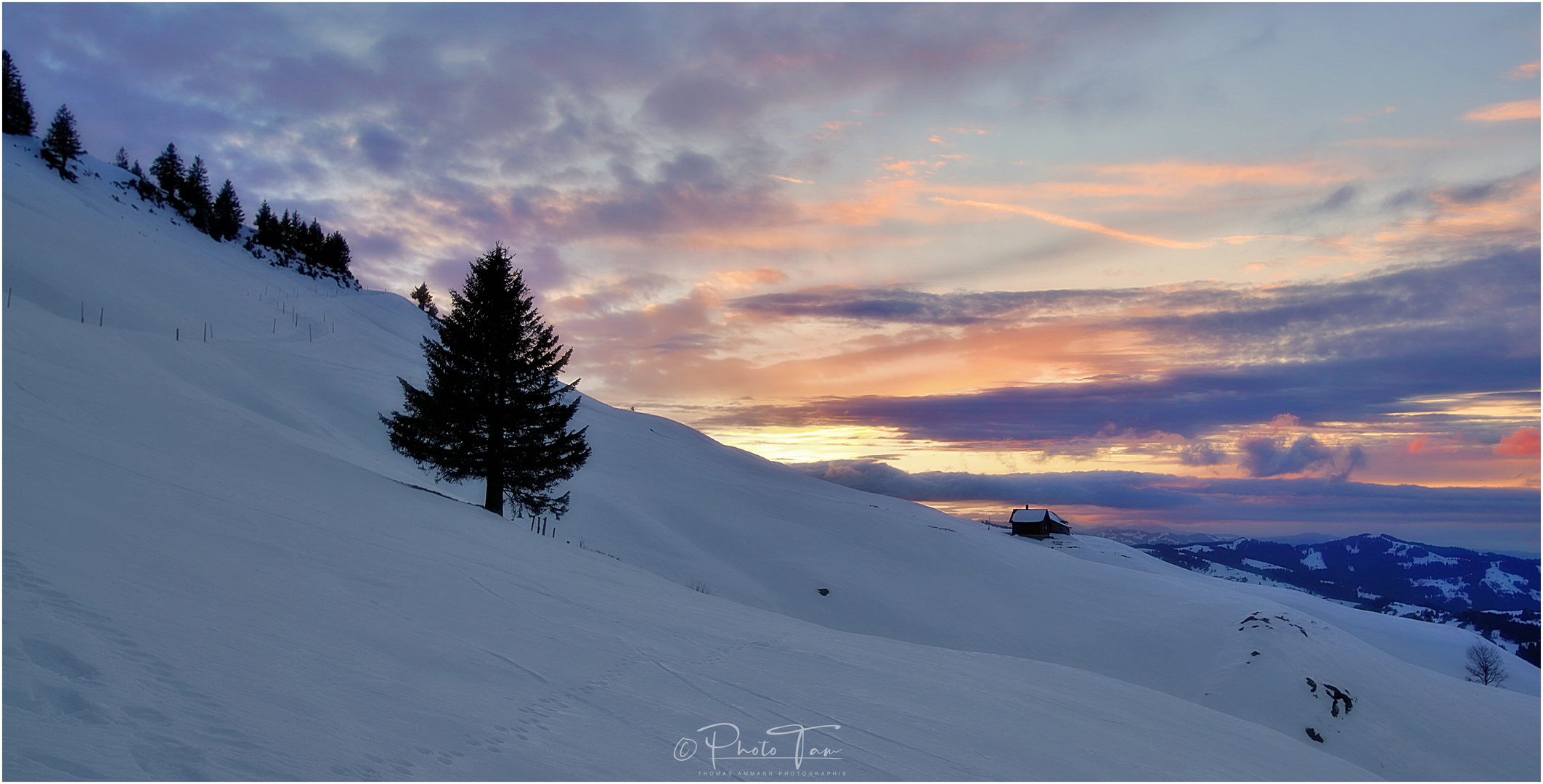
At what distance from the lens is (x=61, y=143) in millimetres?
64375

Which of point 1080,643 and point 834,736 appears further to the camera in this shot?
point 1080,643

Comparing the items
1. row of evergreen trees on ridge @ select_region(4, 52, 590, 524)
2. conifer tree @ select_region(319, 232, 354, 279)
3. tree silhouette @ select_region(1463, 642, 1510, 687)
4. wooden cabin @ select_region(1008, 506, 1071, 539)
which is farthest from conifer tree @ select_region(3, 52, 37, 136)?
tree silhouette @ select_region(1463, 642, 1510, 687)

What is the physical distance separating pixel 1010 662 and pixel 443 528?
38.9 feet

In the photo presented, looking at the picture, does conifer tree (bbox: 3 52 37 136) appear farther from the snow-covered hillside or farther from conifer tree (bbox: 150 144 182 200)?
the snow-covered hillside

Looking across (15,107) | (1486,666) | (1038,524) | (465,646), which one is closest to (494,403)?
(465,646)

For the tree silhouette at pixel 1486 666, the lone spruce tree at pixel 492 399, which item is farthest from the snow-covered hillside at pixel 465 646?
the tree silhouette at pixel 1486 666

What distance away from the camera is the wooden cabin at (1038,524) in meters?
73.9

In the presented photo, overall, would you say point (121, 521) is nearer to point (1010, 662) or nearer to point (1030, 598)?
point (1010, 662)

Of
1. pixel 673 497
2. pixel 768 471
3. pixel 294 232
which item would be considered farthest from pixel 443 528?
pixel 294 232

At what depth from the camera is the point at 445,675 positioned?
7168 millimetres

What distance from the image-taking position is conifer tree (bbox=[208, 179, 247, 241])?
72.8 m

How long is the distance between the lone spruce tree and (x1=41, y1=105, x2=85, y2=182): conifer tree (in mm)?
67290

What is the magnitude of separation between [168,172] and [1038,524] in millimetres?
105843

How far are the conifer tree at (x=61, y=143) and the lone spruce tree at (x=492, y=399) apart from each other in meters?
67.3
